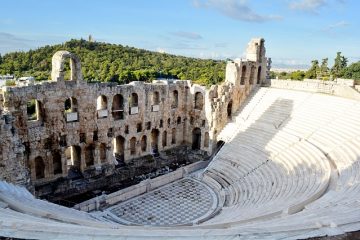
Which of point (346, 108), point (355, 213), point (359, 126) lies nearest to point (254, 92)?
point (346, 108)

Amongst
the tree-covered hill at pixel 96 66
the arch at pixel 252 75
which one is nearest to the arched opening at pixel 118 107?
the arch at pixel 252 75

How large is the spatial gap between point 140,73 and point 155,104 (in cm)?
2988

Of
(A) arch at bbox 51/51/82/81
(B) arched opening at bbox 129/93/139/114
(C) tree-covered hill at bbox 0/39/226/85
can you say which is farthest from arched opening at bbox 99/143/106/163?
(C) tree-covered hill at bbox 0/39/226/85

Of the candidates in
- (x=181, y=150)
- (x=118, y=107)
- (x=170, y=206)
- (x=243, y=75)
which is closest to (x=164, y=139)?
(x=181, y=150)

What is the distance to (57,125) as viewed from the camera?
22797 millimetres

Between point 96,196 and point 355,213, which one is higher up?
point 355,213

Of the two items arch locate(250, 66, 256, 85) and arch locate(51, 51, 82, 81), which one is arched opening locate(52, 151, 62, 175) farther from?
arch locate(250, 66, 256, 85)

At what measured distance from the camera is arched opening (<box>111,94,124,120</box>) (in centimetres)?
2662

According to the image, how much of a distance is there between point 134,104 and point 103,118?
330cm

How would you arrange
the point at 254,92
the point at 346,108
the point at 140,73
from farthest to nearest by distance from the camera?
the point at 140,73, the point at 254,92, the point at 346,108

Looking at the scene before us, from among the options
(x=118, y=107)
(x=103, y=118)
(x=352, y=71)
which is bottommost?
(x=103, y=118)

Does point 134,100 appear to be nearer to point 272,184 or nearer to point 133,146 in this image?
point 133,146

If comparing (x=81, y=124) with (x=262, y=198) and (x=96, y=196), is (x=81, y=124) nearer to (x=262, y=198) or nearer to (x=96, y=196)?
(x=96, y=196)

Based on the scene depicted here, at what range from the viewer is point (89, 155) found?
2558 cm
